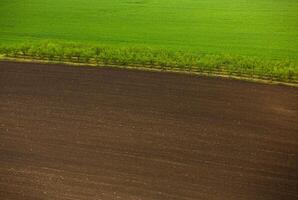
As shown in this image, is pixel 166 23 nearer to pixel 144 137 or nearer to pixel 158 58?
pixel 158 58

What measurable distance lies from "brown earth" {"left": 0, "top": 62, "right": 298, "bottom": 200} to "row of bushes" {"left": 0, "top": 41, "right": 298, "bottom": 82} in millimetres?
1476

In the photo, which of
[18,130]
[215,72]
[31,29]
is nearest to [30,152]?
[18,130]

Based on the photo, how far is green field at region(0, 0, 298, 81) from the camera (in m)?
30.2

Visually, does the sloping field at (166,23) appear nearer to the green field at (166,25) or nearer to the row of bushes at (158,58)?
the green field at (166,25)

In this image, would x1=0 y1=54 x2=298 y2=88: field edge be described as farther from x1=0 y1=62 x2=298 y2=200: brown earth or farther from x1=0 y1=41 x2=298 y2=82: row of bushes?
x1=0 y1=62 x2=298 y2=200: brown earth

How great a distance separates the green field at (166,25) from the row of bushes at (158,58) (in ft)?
1.40

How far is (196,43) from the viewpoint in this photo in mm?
30734

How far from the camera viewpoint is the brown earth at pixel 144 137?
1730 cm

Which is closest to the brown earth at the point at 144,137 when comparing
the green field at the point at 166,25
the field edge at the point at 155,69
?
the field edge at the point at 155,69

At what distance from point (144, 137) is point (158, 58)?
8.93m

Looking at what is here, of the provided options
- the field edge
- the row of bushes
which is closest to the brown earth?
the field edge

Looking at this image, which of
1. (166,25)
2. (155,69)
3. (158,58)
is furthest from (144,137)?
(166,25)

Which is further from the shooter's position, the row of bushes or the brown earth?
the row of bushes

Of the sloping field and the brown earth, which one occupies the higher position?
the sloping field
